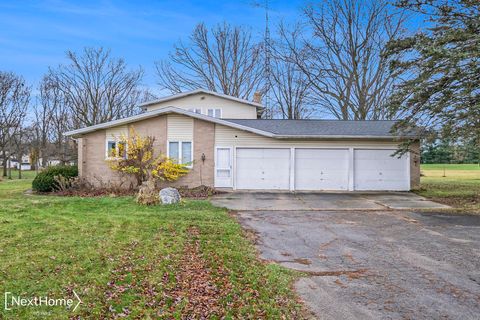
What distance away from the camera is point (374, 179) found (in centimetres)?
1609

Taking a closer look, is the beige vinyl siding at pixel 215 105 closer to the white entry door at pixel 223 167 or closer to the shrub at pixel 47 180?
the white entry door at pixel 223 167

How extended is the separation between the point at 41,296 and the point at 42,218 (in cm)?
483

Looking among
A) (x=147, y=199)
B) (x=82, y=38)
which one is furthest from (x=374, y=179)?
(x=82, y=38)

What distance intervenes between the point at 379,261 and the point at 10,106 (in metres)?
33.9

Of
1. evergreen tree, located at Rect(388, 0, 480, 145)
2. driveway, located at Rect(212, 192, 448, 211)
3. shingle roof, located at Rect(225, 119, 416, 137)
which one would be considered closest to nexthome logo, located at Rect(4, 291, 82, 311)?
driveway, located at Rect(212, 192, 448, 211)

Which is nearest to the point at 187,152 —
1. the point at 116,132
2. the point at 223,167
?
the point at 223,167

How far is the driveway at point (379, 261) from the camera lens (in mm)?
3760

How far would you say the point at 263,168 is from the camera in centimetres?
1599

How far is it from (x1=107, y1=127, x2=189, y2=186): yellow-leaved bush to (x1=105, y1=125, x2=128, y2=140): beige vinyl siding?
25 cm

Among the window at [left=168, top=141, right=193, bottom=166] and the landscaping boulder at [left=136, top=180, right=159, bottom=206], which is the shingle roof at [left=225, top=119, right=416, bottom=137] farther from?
the landscaping boulder at [left=136, top=180, right=159, bottom=206]

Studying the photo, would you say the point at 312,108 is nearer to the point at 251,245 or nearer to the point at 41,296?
the point at 251,245

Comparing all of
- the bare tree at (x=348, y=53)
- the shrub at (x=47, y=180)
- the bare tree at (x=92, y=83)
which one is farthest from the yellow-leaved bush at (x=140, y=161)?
the bare tree at (x=348, y=53)

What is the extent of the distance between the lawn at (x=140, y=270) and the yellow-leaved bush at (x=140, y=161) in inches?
255

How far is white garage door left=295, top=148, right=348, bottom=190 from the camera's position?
52.7 ft
